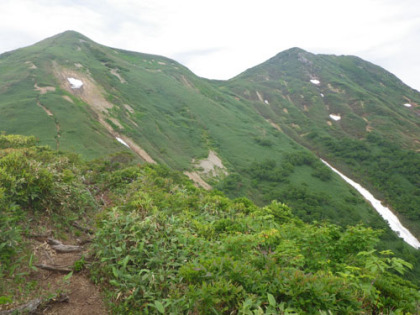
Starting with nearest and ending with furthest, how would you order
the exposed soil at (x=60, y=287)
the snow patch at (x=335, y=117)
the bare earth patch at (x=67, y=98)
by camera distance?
1. the exposed soil at (x=60, y=287)
2. the bare earth patch at (x=67, y=98)
3. the snow patch at (x=335, y=117)

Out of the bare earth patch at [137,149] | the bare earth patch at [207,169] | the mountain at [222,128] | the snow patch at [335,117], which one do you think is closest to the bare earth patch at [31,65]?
the mountain at [222,128]

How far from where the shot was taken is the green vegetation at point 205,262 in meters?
4.30

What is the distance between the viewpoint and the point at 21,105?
37656mm

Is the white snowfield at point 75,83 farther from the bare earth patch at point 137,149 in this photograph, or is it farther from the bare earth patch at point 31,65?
the bare earth patch at point 137,149

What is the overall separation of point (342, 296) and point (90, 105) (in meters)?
53.2

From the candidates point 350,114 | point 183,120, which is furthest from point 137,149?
point 350,114

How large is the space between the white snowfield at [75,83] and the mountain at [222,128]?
289mm

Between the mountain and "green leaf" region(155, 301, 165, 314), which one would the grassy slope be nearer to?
the mountain

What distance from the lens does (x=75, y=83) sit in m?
53.1

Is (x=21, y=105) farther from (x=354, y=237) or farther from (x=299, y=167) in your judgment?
(x=299, y=167)

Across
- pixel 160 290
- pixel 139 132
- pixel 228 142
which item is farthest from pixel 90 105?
pixel 160 290

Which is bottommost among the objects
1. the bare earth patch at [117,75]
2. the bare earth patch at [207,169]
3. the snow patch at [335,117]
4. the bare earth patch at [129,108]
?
the bare earth patch at [207,169]

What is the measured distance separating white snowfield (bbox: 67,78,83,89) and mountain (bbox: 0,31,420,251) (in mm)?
289

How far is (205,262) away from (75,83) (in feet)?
196
